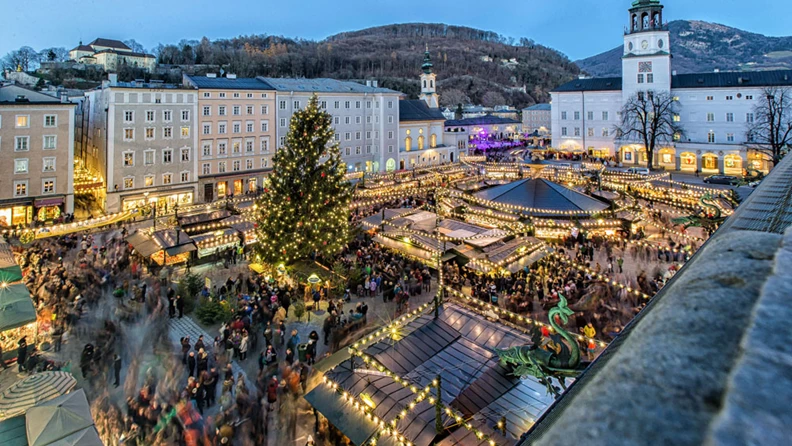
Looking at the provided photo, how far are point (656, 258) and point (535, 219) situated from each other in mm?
5565

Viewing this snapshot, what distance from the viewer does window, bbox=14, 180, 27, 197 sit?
1110 inches

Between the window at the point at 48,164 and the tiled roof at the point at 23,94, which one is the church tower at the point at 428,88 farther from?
the window at the point at 48,164

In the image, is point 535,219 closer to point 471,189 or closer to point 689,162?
point 471,189

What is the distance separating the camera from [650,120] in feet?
167

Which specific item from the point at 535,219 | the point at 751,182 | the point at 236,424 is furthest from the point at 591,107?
the point at 236,424

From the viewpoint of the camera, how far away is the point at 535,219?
72.8 feet

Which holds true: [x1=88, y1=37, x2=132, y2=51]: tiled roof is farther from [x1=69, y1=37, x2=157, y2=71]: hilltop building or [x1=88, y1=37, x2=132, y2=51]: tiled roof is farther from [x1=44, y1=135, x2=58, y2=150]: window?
[x1=44, y1=135, x2=58, y2=150]: window

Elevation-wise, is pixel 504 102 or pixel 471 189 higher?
pixel 504 102

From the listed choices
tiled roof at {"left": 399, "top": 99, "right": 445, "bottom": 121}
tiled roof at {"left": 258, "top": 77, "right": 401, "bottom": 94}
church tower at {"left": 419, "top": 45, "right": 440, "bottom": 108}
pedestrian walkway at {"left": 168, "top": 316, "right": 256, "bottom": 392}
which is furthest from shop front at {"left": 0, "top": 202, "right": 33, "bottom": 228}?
church tower at {"left": 419, "top": 45, "right": 440, "bottom": 108}

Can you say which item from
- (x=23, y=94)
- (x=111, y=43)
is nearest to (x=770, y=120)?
(x=23, y=94)

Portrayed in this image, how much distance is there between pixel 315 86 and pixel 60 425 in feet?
137

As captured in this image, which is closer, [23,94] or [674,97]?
[23,94]

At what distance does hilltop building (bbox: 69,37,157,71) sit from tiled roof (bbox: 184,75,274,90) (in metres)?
59.0

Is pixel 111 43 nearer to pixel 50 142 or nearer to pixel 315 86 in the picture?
pixel 315 86
